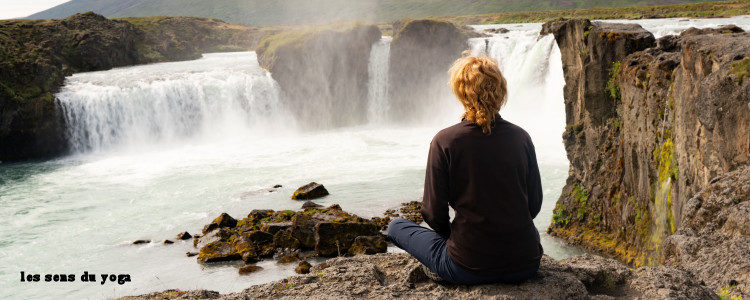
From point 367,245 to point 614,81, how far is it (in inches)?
298

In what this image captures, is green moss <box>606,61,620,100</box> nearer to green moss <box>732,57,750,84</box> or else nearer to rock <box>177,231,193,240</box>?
green moss <box>732,57,750,84</box>

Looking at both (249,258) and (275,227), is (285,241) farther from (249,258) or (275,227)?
(249,258)

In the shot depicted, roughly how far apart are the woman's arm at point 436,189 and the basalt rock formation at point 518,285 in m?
0.69

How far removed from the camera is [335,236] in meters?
15.3

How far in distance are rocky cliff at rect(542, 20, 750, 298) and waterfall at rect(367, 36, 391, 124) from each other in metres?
28.7

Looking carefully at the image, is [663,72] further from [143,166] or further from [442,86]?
[442,86]

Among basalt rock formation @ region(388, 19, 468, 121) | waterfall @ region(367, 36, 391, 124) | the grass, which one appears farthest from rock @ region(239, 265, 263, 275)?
the grass

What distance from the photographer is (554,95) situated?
3219cm

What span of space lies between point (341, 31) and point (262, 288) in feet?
126

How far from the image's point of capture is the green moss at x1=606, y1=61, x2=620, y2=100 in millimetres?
13810

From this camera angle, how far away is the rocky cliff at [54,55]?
34281mm

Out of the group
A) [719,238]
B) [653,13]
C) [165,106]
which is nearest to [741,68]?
[719,238]

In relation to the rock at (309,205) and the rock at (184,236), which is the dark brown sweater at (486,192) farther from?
the rock at (309,205)

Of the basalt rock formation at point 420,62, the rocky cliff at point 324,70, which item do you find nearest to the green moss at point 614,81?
the basalt rock formation at point 420,62
